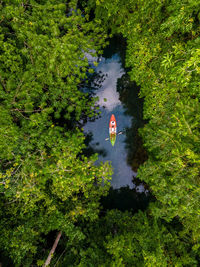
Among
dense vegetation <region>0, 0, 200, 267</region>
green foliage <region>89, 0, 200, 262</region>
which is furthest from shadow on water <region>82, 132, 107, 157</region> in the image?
green foliage <region>89, 0, 200, 262</region>

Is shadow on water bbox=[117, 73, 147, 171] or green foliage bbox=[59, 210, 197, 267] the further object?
shadow on water bbox=[117, 73, 147, 171]

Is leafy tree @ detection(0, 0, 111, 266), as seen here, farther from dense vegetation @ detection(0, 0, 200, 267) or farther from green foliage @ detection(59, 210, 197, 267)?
green foliage @ detection(59, 210, 197, 267)

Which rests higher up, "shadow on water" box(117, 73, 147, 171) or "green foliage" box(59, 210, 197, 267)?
"shadow on water" box(117, 73, 147, 171)

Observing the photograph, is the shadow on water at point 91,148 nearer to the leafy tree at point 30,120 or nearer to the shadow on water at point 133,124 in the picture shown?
the shadow on water at point 133,124

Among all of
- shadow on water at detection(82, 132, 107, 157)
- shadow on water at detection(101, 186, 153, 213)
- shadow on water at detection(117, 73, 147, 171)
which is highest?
shadow on water at detection(117, 73, 147, 171)

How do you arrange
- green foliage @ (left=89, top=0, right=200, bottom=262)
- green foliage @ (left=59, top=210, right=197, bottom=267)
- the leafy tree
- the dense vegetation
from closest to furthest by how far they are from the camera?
green foliage @ (left=89, top=0, right=200, bottom=262), the dense vegetation, the leafy tree, green foliage @ (left=59, top=210, right=197, bottom=267)

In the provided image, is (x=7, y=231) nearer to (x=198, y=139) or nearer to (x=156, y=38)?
(x=198, y=139)

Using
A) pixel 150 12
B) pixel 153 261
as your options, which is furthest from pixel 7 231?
pixel 150 12
